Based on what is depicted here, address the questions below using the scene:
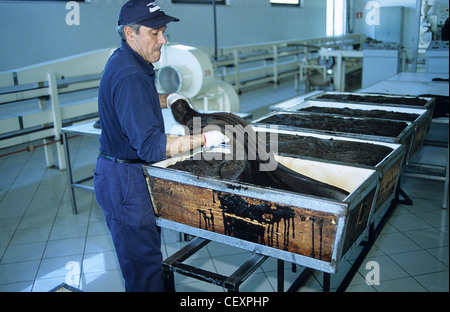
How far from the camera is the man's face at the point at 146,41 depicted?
141cm

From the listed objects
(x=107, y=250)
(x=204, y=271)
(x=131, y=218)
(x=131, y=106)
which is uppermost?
(x=131, y=106)

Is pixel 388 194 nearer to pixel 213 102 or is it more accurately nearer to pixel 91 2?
pixel 213 102

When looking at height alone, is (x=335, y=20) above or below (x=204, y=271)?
above

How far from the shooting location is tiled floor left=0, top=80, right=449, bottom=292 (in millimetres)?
2086

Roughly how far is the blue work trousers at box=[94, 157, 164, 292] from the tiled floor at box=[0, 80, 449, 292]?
578 millimetres

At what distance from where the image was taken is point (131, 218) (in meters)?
1.48

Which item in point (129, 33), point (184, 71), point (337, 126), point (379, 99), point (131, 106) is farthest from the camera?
point (184, 71)

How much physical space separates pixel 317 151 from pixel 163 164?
68cm

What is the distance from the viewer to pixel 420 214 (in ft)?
9.11

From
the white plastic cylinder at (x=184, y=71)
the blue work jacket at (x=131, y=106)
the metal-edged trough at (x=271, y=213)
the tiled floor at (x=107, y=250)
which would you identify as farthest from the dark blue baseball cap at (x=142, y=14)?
the white plastic cylinder at (x=184, y=71)

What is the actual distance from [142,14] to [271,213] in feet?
2.57

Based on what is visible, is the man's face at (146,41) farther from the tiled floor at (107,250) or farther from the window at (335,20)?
the window at (335,20)

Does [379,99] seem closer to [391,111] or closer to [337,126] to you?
[391,111]

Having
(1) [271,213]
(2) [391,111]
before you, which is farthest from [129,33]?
(2) [391,111]
